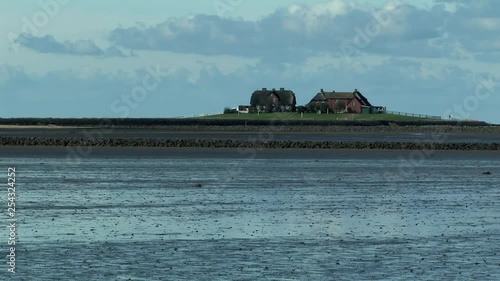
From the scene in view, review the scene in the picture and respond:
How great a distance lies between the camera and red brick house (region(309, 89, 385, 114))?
16285cm

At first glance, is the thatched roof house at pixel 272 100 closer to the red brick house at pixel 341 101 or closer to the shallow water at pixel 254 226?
the red brick house at pixel 341 101

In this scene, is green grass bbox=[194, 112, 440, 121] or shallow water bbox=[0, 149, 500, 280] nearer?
shallow water bbox=[0, 149, 500, 280]

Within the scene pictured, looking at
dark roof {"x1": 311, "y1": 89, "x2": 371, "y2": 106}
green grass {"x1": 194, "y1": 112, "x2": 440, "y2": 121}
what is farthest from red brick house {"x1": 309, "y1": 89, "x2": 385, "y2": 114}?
green grass {"x1": 194, "y1": 112, "x2": 440, "y2": 121}

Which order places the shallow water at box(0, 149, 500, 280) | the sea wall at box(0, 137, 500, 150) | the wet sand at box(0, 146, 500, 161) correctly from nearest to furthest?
the shallow water at box(0, 149, 500, 280) < the wet sand at box(0, 146, 500, 161) < the sea wall at box(0, 137, 500, 150)

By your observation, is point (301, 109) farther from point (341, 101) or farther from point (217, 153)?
point (217, 153)

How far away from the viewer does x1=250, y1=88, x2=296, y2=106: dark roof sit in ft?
542

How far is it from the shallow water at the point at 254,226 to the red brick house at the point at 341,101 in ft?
388

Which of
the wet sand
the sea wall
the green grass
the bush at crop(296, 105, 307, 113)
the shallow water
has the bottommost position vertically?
the shallow water

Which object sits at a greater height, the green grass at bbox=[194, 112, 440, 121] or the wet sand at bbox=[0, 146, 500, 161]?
the green grass at bbox=[194, 112, 440, 121]

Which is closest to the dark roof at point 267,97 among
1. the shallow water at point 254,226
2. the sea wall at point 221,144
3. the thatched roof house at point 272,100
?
the thatched roof house at point 272,100

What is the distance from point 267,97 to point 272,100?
33.9 inches

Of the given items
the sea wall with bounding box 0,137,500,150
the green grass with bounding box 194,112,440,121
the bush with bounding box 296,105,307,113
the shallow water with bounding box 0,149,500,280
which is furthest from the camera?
the bush with bounding box 296,105,307,113

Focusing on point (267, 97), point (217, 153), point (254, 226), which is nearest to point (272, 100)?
point (267, 97)

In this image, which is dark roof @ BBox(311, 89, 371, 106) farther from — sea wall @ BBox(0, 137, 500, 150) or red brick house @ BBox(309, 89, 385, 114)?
sea wall @ BBox(0, 137, 500, 150)
